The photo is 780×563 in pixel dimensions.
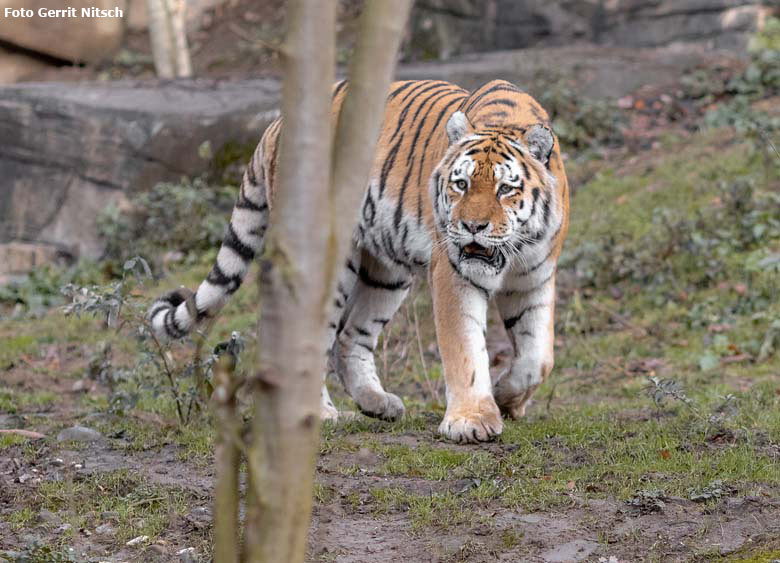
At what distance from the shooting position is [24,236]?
36.8ft

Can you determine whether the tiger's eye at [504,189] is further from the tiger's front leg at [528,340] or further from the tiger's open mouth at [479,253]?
the tiger's front leg at [528,340]

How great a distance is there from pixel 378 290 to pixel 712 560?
3.00 metres

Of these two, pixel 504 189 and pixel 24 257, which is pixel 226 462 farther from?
pixel 24 257

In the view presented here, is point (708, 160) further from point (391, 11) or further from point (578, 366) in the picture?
point (391, 11)

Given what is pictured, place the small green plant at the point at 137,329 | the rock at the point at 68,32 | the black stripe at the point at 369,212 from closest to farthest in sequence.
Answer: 1. the small green plant at the point at 137,329
2. the black stripe at the point at 369,212
3. the rock at the point at 68,32

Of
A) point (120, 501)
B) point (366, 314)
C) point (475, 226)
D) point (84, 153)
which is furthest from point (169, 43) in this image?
point (120, 501)

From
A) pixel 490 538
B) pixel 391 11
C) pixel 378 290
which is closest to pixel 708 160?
pixel 378 290

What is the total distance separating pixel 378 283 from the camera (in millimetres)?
5867

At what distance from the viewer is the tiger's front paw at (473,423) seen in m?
4.55

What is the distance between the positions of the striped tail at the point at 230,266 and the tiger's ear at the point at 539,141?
1453 millimetres

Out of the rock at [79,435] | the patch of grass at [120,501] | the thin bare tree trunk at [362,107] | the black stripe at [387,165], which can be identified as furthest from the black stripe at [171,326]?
the thin bare tree trunk at [362,107]

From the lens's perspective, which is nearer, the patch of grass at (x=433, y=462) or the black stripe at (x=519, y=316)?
the patch of grass at (x=433, y=462)

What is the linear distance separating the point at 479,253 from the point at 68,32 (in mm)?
12946

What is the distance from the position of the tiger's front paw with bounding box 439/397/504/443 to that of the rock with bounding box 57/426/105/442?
1567 millimetres
